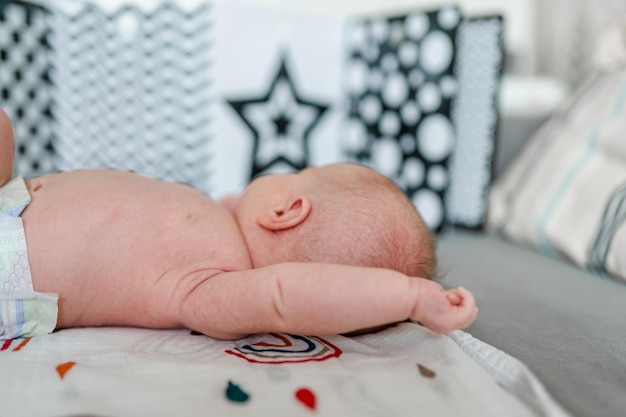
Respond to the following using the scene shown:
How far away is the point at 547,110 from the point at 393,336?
1260 mm

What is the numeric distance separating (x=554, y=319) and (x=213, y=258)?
0.50 m

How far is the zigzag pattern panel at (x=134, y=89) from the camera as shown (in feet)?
4.69

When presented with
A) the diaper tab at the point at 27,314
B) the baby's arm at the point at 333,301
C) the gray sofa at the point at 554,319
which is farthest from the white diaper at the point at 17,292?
the gray sofa at the point at 554,319

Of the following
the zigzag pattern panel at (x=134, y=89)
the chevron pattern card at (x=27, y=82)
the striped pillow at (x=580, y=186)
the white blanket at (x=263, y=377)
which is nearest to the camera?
the white blanket at (x=263, y=377)

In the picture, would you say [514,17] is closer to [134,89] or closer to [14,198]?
[134,89]

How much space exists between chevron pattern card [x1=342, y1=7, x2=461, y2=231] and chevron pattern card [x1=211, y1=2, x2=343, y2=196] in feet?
0.41

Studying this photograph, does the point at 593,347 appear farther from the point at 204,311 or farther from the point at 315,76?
the point at 315,76

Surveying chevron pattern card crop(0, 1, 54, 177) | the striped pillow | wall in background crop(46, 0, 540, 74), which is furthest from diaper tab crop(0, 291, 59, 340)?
wall in background crop(46, 0, 540, 74)

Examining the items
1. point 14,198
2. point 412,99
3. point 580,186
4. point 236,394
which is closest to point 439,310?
point 236,394

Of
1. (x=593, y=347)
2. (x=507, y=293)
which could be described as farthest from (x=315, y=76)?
(x=593, y=347)

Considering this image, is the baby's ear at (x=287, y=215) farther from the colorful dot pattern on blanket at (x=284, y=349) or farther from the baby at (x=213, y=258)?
the colorful dot pattern on blanket at (x=284, y=349)

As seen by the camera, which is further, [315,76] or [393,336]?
[315,76]

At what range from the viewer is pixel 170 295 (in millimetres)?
688

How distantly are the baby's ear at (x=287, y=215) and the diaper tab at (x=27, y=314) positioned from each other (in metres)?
0.28
